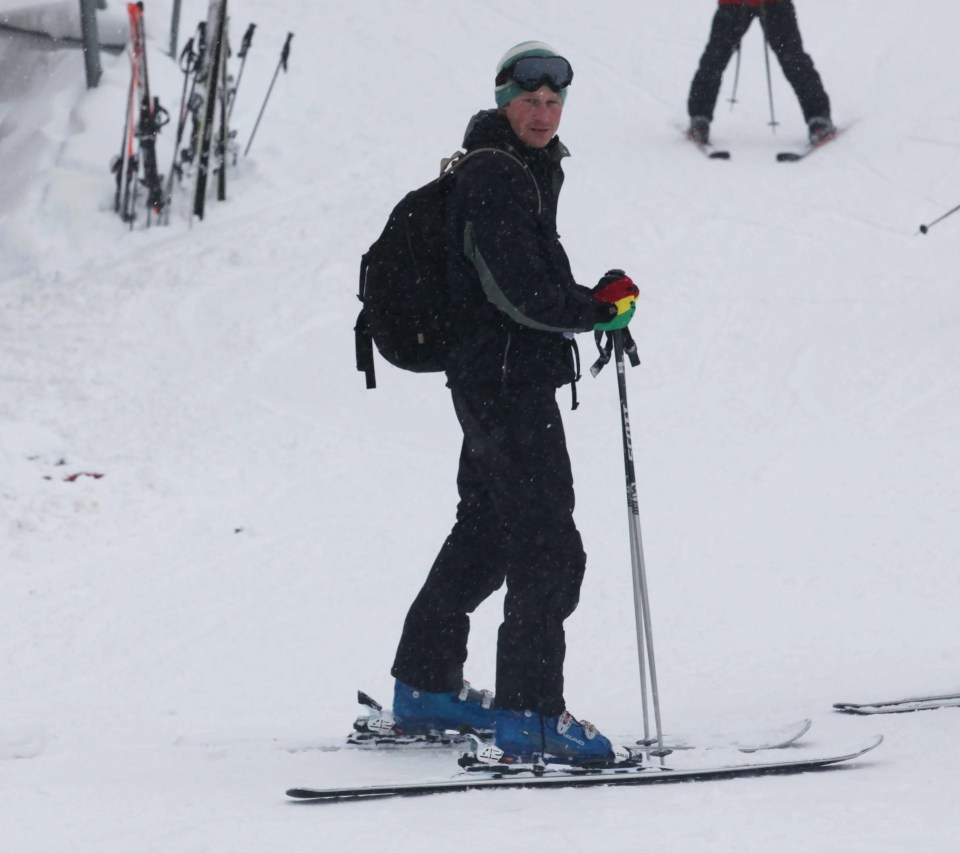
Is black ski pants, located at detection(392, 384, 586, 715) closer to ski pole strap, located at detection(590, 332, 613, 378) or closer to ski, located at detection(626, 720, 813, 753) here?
ski pole strap, located at detection(590, 332, 613, 378)

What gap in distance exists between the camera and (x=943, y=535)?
512cm

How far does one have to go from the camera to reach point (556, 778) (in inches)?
121

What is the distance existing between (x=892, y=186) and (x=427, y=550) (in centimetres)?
520

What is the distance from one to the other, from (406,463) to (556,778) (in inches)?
128

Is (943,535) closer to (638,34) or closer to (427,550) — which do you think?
(427,550)

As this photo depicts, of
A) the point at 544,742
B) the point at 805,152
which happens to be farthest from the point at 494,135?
the point at 805,152

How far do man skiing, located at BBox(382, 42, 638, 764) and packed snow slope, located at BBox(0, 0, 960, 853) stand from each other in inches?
11.9

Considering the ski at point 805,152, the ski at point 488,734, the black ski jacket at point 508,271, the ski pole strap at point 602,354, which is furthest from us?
the ski at point 805,152

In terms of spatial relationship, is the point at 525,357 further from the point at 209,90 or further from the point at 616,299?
the point at 209,90

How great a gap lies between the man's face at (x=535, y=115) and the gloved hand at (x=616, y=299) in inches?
14.5

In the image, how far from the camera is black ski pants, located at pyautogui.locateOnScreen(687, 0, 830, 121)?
982 cm

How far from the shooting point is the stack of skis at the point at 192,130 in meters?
8.31

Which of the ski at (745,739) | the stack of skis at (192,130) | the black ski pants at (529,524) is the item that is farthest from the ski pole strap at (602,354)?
the stack of skis at (192,130)

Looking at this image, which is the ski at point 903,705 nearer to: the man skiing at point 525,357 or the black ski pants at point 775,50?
the man skiing at point 525,357
